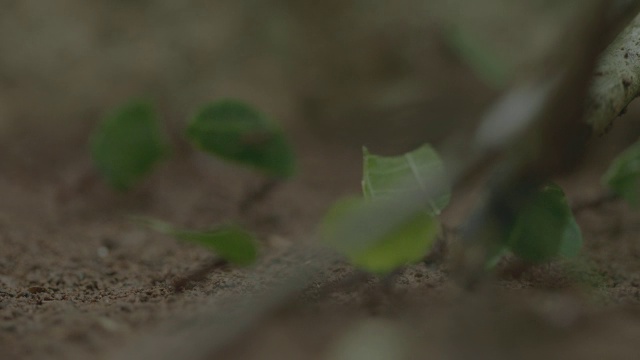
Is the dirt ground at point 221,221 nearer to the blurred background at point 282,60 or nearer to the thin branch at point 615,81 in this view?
the blurred background at point 282,60

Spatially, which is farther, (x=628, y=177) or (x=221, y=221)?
(x=221, y=221)

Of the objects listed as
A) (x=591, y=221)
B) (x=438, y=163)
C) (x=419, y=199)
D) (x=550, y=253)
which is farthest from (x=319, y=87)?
(x=419, y=199)

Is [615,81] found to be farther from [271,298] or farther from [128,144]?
[128,144]

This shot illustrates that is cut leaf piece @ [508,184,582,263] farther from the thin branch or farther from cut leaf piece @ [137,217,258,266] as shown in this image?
cut leaf piece @ [137,217,258,266]

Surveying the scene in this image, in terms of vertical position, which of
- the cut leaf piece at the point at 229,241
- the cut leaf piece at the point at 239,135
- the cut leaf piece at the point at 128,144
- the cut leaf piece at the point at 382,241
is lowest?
the cut leaf piece at the point at 382,241

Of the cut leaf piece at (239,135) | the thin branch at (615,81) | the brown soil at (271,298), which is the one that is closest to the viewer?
the brown soil at (271,298)

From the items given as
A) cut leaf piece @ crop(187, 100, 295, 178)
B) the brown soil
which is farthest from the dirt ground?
cut leaf piece @ crop(187, 100, 295, 178)

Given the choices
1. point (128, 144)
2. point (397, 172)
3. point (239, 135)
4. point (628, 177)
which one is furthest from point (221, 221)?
point (628, 177)

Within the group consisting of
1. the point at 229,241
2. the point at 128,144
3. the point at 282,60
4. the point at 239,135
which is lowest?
Result: the point at 229,241

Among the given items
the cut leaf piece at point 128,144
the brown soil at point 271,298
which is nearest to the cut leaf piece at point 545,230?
the brown soil at point 271,298
